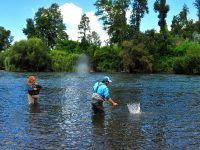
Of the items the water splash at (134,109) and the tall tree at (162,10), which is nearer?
the water splash at (134,109)

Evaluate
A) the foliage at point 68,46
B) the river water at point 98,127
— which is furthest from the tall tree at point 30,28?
the river water at point 98,127

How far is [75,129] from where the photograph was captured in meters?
20.6

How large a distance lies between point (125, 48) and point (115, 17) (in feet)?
57.9

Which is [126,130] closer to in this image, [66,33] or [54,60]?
[54,60]

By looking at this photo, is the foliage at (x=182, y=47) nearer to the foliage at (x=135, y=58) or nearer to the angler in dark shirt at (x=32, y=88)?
the foliage at (x=135, y=58)

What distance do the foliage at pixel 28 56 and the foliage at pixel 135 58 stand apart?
20995 mm

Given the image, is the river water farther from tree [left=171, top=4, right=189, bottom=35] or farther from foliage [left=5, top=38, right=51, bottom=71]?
tree [left=171, top=4, right=189, bottom=35]

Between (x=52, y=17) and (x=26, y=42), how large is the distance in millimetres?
42625

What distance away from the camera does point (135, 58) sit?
366ft

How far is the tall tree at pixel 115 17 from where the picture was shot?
413 feet

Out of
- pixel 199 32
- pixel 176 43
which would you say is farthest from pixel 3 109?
pixel 199 32

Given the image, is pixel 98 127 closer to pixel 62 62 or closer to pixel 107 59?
pixel 62 62

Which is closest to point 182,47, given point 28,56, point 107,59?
point 107,59

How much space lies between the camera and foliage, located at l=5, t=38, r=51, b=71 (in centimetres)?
11556
